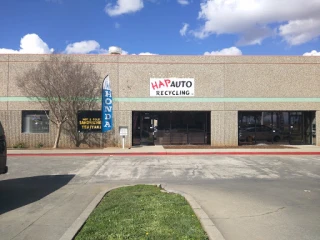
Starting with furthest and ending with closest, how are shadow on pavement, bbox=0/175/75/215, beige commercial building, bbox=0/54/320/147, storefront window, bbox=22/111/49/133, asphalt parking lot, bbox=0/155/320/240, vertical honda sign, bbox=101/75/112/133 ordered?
storefront window, bbox=22/111/49/133
beige commercial building, bbox=0/54/320/147
vertical honda sign, bbox=101/75/112/133
shadow on pavement, bbox=0/175/75/215
asphalt parking lot, bbox=0/155/320/240

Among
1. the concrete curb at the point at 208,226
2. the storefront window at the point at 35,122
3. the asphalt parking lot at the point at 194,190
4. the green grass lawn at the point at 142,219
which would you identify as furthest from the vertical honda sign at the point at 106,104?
the concrete curb at the point at 208,226

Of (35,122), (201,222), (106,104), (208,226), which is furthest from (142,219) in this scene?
(35,122)

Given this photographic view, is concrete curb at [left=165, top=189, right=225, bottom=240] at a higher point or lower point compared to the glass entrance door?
lower

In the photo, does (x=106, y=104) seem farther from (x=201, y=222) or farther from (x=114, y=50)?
(x=201, y=222)

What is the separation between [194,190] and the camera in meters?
9.55

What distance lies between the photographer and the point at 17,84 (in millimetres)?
22156

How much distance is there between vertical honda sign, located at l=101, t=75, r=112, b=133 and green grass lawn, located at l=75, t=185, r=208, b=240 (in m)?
14.5

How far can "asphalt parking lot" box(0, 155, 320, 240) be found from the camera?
6.12 metres

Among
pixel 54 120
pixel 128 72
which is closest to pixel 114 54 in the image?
pixel 128 72

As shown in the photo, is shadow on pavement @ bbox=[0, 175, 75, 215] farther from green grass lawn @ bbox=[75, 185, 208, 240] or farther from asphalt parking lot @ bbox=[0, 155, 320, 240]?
green grass lawn @ bbox=[75, 185, 208, 240]

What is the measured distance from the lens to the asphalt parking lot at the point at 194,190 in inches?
241

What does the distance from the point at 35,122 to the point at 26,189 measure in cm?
1384

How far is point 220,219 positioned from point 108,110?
16.8 metres

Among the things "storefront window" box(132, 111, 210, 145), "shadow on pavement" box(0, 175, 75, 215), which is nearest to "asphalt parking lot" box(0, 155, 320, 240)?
"shadow on pavement" box(0, 175, 75, 215)
